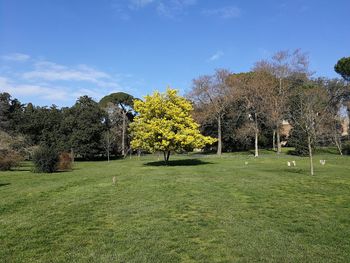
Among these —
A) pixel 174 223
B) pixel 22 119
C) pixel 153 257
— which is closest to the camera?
pixel 153 257

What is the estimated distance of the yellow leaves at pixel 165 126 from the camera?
32.5 meters

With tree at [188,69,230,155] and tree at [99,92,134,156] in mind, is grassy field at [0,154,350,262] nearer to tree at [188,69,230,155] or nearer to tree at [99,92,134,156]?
tree at [188,69,230,155]

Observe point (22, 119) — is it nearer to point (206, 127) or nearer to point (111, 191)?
point (206, 127)

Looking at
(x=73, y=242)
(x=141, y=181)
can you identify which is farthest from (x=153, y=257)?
(x=141, y=181)

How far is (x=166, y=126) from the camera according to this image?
33000 millimetres

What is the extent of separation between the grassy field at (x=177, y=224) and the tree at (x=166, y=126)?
53.0ft

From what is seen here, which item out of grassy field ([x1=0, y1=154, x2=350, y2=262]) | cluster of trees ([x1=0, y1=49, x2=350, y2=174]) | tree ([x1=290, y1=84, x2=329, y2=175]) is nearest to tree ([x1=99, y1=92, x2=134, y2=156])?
cluster of trees ([x1=0, y1=49, x2=350, y2=174])

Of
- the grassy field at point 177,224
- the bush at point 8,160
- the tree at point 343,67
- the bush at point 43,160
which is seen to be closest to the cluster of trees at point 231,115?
the tree at point 343,67

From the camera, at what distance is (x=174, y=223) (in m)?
9.91

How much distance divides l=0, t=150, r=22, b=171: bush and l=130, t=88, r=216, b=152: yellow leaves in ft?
38.1

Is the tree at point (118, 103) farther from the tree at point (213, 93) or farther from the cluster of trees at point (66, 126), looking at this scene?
the tree at point (213, 93)

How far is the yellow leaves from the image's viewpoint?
32.5 meters

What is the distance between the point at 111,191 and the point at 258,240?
30.0 ft

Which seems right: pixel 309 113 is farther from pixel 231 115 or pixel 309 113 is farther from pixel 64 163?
pixel 231 115
